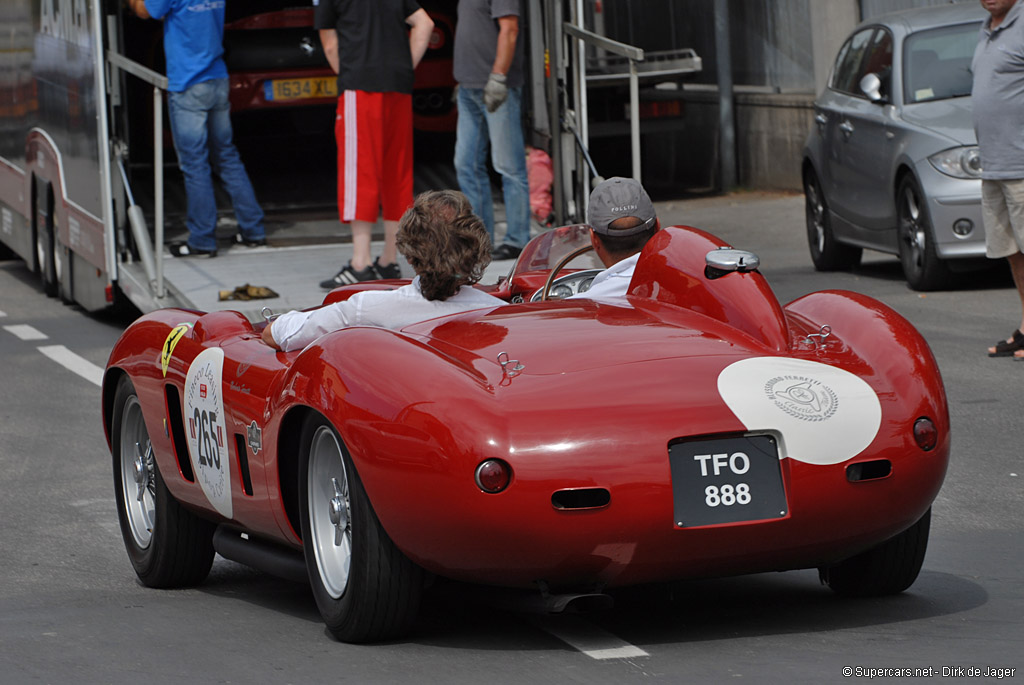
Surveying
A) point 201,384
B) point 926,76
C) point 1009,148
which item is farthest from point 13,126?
point 201,384

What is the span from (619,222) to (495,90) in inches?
239

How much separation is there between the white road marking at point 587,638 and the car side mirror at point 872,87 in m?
8.24

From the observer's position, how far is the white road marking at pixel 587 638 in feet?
14.6

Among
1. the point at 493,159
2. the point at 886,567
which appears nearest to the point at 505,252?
the point at 493,159

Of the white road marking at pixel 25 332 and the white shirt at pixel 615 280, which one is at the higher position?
the white shirt at pixel 615 280

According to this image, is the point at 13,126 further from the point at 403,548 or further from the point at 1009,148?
the point at 403,548

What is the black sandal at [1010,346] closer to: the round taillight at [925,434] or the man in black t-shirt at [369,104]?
the man in black t-shirt at [369,104]

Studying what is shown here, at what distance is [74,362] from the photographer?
11.4m

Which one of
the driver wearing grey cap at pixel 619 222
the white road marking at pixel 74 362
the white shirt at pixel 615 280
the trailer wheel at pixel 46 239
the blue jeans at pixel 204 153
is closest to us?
the white shirt at pixel 615 280

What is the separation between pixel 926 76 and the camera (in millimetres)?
12508

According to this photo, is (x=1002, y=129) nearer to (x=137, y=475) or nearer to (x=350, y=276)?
(x=350, y=276)

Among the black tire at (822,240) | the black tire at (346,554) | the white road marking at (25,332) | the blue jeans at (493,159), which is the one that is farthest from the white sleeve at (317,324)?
the black tire at (822,240)

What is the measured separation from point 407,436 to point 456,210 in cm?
101

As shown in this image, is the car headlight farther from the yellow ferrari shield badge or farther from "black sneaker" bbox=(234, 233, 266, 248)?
the yellow ferrari shield badge
